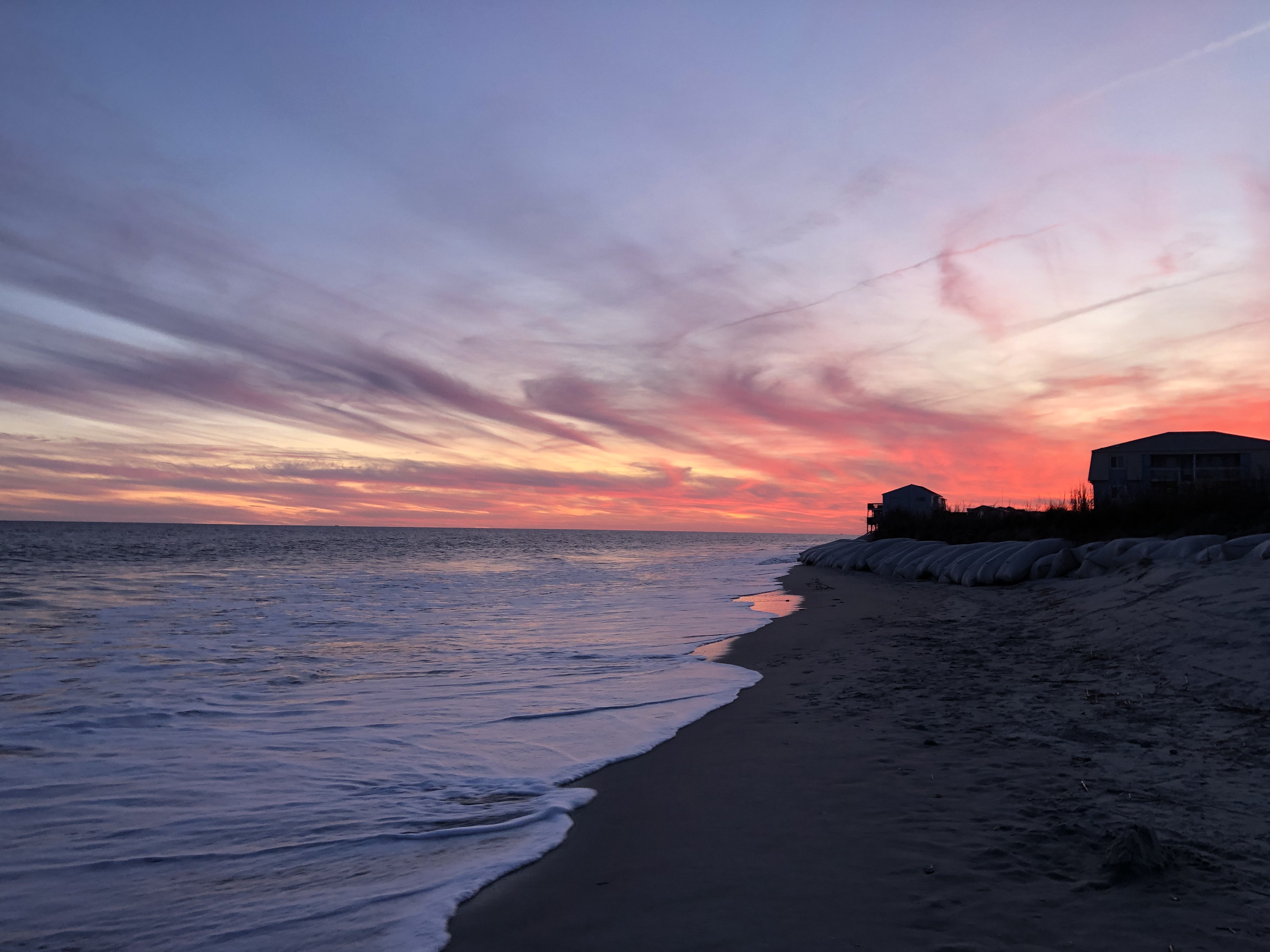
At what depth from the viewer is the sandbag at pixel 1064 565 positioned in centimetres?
1578

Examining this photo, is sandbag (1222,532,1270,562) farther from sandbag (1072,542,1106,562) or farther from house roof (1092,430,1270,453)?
house roof (1092,430,1270,453)

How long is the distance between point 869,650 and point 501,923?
781 centimetres

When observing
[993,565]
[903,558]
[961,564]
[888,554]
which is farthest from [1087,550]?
[888,554]

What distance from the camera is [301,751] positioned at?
580 centimetres

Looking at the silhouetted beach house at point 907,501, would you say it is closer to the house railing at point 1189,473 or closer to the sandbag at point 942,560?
the house railing at point 1189,473

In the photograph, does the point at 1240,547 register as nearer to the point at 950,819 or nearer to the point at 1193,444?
the point at 950,819

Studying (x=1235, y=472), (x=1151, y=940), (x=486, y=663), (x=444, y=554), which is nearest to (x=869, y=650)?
(x=486, y=663)

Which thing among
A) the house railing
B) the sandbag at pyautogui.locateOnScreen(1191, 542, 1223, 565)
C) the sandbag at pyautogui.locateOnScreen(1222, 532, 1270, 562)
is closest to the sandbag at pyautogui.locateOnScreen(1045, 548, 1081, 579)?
the sandbag at pyautogui.locateOnScreen(1222, 532, 1270, 562)

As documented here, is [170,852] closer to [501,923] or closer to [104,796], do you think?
[104,796]

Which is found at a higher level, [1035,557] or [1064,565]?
[1035,557]

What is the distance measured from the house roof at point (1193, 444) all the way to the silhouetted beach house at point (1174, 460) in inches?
1.3

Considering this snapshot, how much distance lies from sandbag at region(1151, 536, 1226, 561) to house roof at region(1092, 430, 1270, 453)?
29.9 metres

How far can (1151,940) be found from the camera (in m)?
2.58

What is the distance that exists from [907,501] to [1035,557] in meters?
41.2
